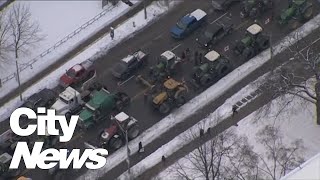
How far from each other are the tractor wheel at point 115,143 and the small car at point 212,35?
13.4 meters

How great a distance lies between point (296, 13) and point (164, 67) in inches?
536

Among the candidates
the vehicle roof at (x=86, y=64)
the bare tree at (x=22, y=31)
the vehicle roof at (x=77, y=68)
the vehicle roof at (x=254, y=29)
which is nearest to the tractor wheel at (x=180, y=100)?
the vehicle roof at (x=254, y=29)

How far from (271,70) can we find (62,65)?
18.6 meters

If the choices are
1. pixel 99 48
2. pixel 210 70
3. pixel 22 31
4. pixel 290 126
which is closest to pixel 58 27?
pixel 22 31

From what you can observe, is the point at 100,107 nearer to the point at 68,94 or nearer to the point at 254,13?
the point at 68,94

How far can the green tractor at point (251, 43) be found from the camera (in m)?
79.0

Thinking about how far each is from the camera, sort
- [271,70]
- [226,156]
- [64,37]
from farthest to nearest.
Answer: [64,37] < [271,70] < [226,156]

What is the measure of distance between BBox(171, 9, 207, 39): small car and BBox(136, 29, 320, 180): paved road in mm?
8135

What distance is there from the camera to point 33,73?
264 feet

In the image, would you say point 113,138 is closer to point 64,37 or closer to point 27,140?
Answer: point 27,140

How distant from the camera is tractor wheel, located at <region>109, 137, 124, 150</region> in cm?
7206

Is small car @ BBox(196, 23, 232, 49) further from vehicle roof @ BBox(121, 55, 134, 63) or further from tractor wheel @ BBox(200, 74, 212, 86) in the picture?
→ vehicle roof @ BBox(121, 55, 134, 63)

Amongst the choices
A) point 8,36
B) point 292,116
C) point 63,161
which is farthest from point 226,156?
point 8,36

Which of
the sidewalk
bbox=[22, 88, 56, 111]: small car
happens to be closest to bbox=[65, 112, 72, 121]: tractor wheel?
bbox=[22, 88, 56, 111]: small car
